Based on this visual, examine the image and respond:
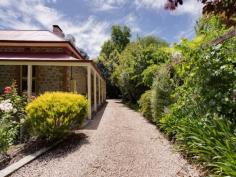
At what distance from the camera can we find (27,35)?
17766mm

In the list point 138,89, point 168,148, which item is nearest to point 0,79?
point 138,89

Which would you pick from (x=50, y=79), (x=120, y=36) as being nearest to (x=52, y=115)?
(x=50, y=79)

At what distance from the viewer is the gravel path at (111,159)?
5.37m

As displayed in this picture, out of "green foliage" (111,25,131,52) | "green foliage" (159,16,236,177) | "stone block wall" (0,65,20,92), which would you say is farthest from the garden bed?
"green foliage" (111,25,131,52)

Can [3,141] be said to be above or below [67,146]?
above

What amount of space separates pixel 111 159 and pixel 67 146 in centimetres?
185

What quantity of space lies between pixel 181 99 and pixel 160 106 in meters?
2.45

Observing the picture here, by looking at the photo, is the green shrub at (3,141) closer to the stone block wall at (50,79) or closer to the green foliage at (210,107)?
the green foliage at (210,107)

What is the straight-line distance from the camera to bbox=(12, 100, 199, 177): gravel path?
5367 millimetres

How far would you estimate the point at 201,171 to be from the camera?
5.11 meters

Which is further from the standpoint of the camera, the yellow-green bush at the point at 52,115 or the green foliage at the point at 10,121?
Answer: the yellow-green bush at the point at 52,115

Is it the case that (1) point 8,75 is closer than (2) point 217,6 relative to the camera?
No

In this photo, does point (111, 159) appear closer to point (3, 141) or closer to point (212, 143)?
point (212, 143)

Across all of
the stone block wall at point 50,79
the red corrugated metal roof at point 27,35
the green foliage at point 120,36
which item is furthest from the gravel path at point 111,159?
the green foliage at point 120,36
